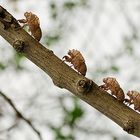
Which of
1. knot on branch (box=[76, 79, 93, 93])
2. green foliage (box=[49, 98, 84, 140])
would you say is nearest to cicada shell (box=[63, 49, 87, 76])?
knot on branch (box=[76, 79, 93, 93])

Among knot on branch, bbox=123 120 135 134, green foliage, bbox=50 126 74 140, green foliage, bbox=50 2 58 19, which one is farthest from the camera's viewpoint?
green foliage, bbox=50 2 58 19

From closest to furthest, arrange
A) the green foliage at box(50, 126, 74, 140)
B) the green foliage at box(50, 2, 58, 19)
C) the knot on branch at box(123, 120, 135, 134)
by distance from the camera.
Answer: the knot on branch at box(123, 120, 135, 134) < the green foliage at box(50, 126, 74, 140) < the green foliage at box(50, 2, 58, 19)

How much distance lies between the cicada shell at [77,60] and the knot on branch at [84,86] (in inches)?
1.6

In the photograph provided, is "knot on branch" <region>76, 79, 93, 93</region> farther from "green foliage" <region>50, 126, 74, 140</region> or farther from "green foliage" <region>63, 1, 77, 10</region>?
"green foliage" <region>63, 1, 77, 10</region>

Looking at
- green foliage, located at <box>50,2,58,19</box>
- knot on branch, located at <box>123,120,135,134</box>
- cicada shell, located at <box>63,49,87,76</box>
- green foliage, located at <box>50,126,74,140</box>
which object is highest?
green foliage, located at <box>50,2,58,19</box>

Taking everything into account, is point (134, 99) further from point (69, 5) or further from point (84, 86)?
point (69, 5)

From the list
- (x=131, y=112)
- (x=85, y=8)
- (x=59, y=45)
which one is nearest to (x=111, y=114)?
(x=131, y=112)

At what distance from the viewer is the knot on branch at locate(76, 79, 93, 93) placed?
68 cm

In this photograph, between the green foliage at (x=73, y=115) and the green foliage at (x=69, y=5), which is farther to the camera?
the green foliage at (x=69, y=5)

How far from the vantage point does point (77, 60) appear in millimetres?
744

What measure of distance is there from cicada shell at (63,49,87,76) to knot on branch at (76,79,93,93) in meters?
0.04

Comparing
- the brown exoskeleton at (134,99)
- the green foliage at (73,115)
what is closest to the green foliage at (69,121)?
the green foliage at (73,115)

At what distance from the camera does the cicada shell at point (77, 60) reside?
0.73 meters

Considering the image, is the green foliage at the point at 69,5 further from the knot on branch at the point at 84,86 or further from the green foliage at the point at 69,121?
the knot on branch at the point at 84,86
